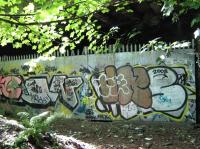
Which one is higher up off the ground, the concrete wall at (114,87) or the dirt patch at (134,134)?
the concrete wall at (114,87)

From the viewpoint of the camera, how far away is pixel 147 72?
1133cm

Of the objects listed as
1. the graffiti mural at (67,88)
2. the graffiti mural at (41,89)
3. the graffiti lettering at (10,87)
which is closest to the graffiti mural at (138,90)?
the graffiti mural at (67,88)

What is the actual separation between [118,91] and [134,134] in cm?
211

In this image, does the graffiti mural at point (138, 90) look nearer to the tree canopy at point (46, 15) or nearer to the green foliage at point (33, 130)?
the tree canopy at point (46, 15)

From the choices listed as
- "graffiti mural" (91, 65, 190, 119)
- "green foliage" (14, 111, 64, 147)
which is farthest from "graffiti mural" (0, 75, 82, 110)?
"green foliage" (14, 111, 64, 147)

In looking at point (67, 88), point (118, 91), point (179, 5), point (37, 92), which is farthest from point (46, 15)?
point (37, 92)

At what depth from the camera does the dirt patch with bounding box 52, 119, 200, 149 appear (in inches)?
357

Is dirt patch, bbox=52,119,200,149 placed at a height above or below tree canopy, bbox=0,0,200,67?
below

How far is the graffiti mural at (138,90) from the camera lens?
10.9 meters

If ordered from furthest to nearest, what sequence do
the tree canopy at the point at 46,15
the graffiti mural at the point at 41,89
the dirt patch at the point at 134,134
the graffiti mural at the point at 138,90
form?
the graffiti mural at the point at 41,89, the graffiti mural at the point at 138,90, the dirt patch at the point at 134,134, the tree canopy at the point at 46,15

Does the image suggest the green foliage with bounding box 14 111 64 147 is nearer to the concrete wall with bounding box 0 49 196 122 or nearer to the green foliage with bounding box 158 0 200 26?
the green foliage with bounding box 158 0 200 26

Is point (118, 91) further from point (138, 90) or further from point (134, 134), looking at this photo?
point (134, 134)

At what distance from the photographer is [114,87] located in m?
12.0

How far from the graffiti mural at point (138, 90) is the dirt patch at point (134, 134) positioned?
459 millimetres
